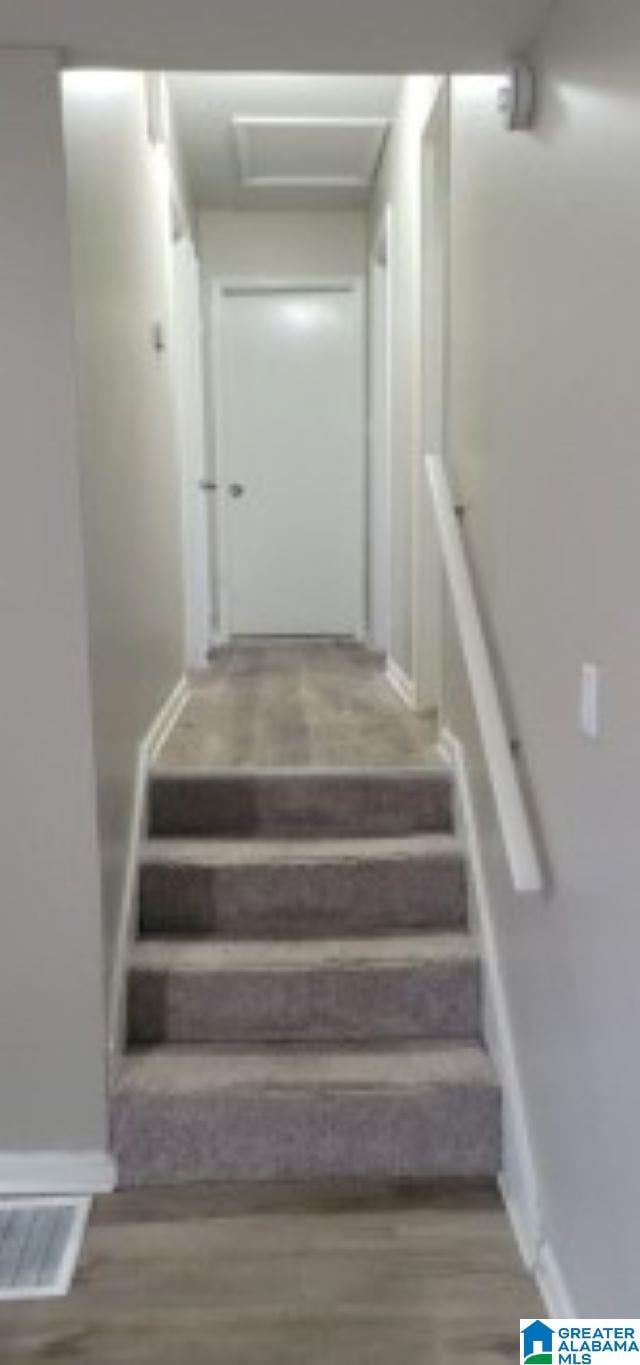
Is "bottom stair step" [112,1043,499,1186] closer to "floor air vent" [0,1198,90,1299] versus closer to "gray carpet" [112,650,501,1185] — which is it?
"gray carpet" [112,650,501,1185]

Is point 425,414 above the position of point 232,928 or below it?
above

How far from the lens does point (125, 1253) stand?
205 cm

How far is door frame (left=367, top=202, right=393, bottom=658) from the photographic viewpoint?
4504mm

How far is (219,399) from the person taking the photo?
554cm

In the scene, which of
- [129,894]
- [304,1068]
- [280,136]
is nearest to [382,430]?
[280,136]

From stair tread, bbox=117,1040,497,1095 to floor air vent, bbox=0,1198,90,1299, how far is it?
10.5 inches

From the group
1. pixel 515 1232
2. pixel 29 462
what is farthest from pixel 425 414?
pixel 515 1232

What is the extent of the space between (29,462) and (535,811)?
123cm

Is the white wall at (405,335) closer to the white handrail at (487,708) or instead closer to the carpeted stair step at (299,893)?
the white handrail at (487,708)

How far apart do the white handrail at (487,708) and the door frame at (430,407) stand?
1.82 ft

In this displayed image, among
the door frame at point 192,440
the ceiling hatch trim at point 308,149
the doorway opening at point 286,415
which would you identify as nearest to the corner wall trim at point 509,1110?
the doorway opening at point 286,415

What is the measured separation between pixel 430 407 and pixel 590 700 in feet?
6.97

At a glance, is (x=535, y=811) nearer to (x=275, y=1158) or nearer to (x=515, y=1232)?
(x=515, y=1232)

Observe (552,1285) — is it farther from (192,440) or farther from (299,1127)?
(192,440)
